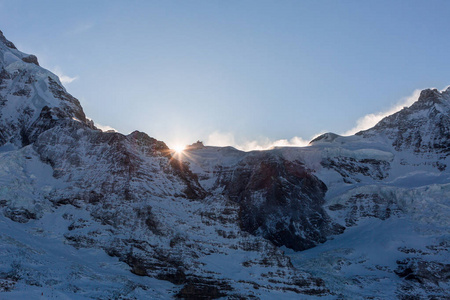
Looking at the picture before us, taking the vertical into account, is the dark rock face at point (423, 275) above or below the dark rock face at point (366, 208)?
below

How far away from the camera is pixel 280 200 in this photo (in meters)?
150

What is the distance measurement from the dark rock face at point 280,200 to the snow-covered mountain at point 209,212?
0.41 m

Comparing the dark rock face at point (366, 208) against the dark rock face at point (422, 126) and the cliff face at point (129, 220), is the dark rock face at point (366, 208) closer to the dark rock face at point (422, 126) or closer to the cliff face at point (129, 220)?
the dark rock face at point (422, 126)

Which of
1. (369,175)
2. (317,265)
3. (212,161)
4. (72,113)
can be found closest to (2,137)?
(72,113)

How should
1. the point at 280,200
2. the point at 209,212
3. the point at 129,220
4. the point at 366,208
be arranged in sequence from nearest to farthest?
the point at 129,220 < the point at 209,212 < the point at 366,208 < the point at 280,200

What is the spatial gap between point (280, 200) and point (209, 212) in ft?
144

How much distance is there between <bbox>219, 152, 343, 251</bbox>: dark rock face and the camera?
141 m

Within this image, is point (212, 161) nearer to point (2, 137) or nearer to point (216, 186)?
point (216, 186)

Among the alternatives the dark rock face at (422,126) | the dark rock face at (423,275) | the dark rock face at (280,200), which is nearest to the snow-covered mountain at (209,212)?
the dark rock face at (423,275)

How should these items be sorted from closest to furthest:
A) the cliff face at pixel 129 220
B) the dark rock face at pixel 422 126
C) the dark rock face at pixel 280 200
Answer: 1. the cliff face at pixel 129 220
2. the dark rock face at pixel 280 200
3. the dark rock face at pixel 422 126

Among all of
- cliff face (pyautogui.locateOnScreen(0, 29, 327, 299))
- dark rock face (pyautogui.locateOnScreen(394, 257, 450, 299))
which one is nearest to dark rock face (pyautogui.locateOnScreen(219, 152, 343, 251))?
cliff face (pyautogui.locateOnScreen(0, 29, 327, 299))

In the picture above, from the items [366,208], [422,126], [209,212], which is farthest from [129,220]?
[422,126]

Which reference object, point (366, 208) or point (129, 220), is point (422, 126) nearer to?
point (366, 208)

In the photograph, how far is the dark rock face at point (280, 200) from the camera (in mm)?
141250
